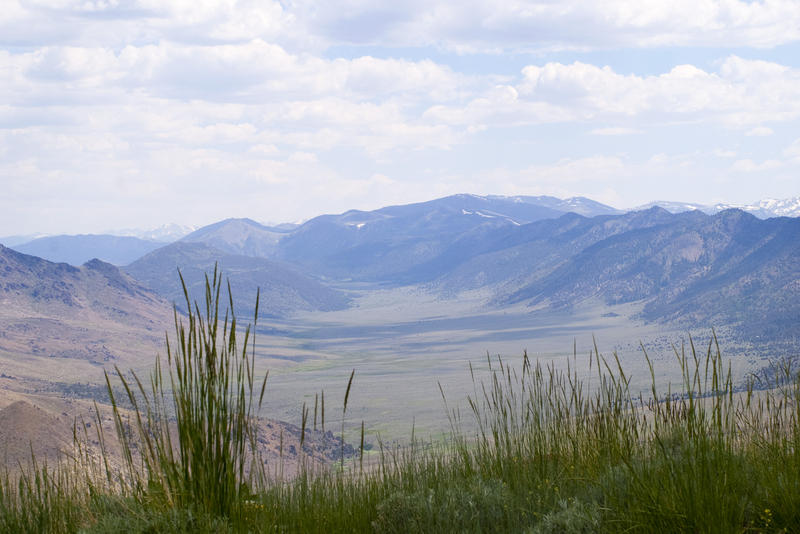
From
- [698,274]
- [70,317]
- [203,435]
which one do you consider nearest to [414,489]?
[203,435]

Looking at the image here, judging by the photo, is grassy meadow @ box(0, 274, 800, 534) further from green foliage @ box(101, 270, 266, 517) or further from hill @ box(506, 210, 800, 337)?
hill @ box(506, 210, 800, 337)

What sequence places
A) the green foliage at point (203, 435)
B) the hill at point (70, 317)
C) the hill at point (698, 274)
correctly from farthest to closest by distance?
the hill at point (698, 274) → the hill at point (70, 317) → the green foliage at point (203, 435)

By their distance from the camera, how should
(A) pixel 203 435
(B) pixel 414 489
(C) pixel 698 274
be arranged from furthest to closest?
1. (C) pixel 698 274
2. (B) pixel 414 489
3. (A) pixel 203 435

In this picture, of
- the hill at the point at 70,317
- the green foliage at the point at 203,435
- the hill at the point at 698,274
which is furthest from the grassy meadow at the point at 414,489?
the hill at the point at 698,274

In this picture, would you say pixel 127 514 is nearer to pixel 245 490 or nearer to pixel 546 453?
pixel 245 490

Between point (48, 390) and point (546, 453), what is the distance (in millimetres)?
84384

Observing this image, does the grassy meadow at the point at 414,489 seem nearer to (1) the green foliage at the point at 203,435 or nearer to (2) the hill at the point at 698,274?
(1) the green foliage at the point at 203,435

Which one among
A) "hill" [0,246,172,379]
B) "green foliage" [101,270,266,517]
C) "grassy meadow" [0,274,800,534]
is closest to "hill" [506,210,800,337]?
"hill" [0,246,172,379]

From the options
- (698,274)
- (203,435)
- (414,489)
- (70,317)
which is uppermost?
(203,435)

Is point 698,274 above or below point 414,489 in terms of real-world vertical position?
below

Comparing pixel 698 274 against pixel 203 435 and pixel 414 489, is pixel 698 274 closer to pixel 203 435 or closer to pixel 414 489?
pixel 414 489

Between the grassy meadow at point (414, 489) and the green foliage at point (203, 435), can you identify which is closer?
the grassy meadow at point (414, 489)

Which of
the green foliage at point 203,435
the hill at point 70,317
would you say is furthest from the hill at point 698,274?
the green foliage at point 203,435

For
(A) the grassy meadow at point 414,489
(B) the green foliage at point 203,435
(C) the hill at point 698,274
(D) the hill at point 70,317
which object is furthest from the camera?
(C) the hill at point 698,274
